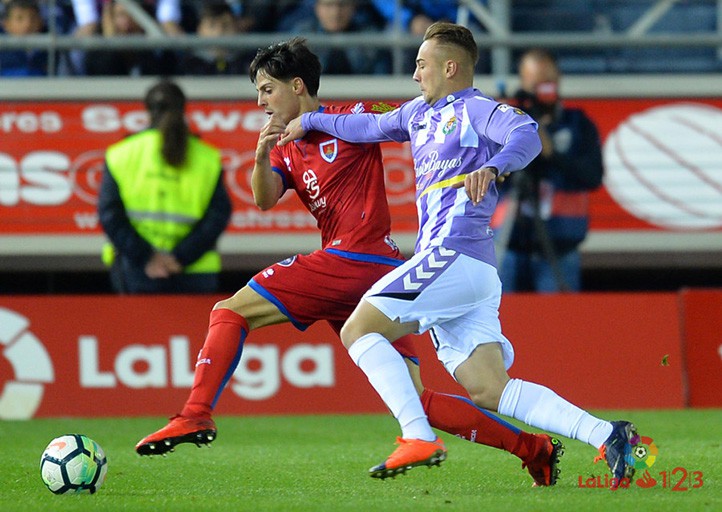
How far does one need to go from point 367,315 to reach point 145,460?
2.14m

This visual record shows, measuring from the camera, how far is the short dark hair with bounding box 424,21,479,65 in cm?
539

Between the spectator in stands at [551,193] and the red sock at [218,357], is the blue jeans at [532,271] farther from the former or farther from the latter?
the red sock at [218,357]

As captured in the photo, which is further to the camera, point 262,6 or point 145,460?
point 262,6

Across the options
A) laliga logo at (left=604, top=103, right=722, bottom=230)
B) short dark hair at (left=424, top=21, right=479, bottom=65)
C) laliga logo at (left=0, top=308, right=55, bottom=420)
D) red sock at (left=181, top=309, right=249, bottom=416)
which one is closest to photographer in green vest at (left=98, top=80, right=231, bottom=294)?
laliga logo at (left=0, top=308, right=55, bottom=420)

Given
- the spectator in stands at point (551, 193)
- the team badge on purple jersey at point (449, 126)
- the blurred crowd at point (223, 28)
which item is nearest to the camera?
the team badge on purple jersey at point (449, 126)

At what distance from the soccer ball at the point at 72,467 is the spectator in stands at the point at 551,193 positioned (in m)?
A: 5.59

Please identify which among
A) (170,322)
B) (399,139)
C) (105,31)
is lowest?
(170,322)

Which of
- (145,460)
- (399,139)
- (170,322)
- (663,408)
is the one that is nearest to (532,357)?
(663,408)

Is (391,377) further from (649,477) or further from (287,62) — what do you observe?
(287,62)

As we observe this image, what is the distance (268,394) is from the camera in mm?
9531

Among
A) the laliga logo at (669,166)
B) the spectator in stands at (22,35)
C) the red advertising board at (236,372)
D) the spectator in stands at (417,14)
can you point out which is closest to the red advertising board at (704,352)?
the red advertising board at (236,372)

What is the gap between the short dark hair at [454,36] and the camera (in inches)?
212

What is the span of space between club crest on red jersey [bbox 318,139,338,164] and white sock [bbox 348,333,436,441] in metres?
1.02

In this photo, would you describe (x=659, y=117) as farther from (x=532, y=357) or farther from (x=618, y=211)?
(x=532, y=357)
